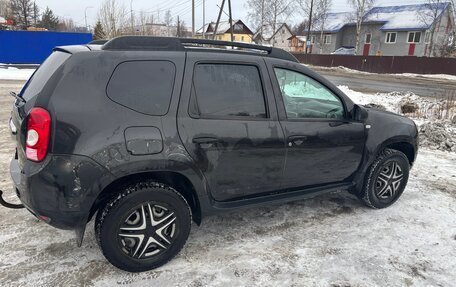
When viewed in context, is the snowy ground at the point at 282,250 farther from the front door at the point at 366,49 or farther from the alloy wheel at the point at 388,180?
the front door at the point at 366,49

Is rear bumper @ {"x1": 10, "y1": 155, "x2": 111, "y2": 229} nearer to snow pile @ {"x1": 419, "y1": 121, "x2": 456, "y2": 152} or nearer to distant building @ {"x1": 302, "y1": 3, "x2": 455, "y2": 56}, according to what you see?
snow pile @ {"x1": 419, "y1": 121, "x2": 456, "y2": 152}

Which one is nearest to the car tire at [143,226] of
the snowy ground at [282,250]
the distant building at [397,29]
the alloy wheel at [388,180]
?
the snowy ground at [282,250]

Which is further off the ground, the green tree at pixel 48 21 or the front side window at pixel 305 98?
the green tree at pixel 48 21

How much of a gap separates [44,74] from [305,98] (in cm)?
256

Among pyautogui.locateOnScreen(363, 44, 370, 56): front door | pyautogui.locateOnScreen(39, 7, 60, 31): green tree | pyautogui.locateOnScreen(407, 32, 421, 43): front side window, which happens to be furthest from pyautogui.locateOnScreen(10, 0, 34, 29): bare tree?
pyautogui.locateOnScreen(407, 32, 421, 43): front side window

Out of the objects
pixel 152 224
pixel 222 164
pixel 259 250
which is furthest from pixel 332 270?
pixel 152 224

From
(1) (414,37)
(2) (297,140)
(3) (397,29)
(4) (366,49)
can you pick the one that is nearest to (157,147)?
(2) (297,140)

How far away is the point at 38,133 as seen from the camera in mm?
2584

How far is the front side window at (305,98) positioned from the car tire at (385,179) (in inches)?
32.7

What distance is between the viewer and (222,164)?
3.16 m

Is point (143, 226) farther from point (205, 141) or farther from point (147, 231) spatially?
point (205, 141)

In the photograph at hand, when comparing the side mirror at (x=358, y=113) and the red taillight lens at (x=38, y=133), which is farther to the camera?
the side mirror at (x=358, y=113)

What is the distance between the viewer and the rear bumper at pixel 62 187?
8.51ft

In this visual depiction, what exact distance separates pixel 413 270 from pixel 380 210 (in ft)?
4.20
